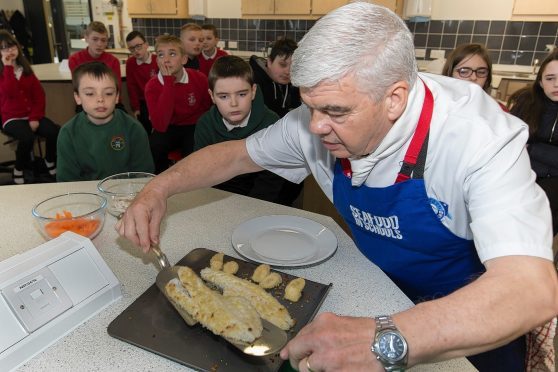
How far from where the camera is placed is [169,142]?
3.05 metres

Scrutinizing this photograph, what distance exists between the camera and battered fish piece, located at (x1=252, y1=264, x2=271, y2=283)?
0.93 metres

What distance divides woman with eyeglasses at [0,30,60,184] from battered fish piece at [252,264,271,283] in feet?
10.5

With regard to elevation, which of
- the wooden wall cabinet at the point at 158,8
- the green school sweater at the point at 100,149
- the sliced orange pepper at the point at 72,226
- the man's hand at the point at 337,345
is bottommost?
the green school sweater at the point at 100,149

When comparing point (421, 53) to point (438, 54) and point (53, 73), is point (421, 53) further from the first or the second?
point (53, 73)

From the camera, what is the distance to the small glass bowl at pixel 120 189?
121 centimetres

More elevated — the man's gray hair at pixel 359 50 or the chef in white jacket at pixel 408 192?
the man's gray hair at pixel 359 50

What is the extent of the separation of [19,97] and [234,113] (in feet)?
7.48

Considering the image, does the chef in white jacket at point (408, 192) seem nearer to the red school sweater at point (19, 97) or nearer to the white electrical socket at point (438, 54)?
the red school sweater at point (19, 97)

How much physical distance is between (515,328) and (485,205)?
8.8 inches

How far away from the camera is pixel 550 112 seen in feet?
8.19

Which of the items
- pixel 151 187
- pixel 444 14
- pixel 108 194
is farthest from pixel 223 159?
pixel 444 14

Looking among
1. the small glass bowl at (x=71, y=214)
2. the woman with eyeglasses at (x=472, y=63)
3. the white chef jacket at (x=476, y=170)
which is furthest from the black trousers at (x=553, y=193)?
the small glass bowl at (x=71, y=214)

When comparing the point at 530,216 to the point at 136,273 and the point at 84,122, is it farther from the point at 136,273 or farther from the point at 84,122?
the point at 84,122

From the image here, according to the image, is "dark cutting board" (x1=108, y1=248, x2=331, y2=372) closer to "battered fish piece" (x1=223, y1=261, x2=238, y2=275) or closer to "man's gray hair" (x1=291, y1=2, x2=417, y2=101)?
"battered fish piece" (x1=223, y1=261, x2=238, y2=275)
